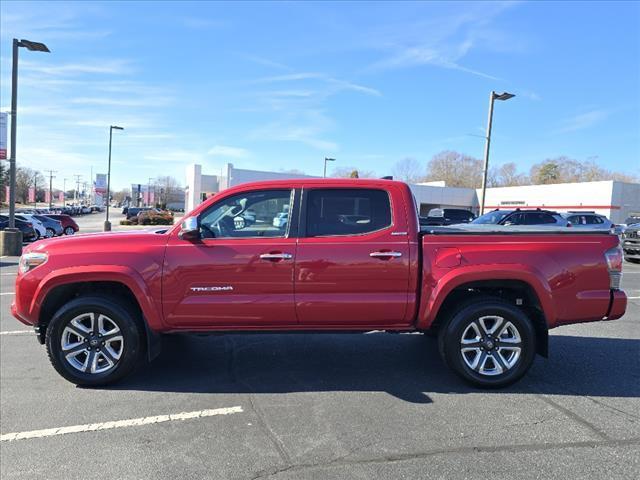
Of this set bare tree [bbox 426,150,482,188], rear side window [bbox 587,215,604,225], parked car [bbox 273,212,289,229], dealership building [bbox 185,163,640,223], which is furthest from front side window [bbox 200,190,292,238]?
bare tree [bbox 426,150,482,188]

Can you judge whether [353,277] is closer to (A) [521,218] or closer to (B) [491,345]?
(B) [491,345]

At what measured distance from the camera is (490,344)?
450 centimetres

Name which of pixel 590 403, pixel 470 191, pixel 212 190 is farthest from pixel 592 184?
pixel 590 403

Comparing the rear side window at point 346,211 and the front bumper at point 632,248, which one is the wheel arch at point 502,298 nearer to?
the rear side window at point 346,211

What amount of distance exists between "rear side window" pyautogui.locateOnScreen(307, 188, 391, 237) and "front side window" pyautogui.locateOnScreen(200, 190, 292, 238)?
0.25m

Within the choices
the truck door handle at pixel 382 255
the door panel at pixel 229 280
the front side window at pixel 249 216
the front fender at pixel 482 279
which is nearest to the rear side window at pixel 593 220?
the front fender at pixel 482 279

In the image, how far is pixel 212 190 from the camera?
2179 inches

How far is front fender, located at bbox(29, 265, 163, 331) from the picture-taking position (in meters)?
4.39

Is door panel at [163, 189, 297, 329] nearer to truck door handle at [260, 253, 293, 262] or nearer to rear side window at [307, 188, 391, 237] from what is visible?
truck door handle at [260, 253, 293, 262]

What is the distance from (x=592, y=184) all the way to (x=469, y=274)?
42723mm

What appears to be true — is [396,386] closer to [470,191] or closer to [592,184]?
[592,184]

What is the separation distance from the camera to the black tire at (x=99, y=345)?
177 inches

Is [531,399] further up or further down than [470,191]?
further down

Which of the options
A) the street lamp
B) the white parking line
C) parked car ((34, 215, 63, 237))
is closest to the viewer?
the white parking line
